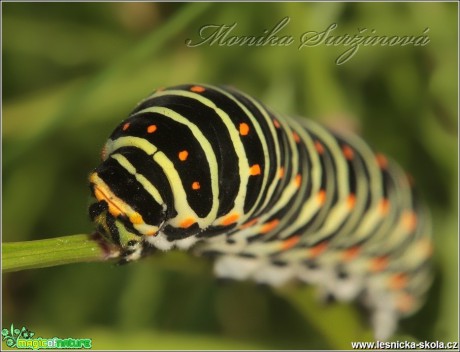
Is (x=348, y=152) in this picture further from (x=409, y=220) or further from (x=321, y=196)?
(x=409, y=220)

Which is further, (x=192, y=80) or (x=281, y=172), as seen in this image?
(x=192, y=80)

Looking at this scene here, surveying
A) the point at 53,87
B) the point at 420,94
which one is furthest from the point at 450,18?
the point at 53,87

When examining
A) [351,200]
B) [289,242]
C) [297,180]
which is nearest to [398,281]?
[351,200]

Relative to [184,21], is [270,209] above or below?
below

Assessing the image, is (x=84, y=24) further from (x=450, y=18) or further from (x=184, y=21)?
(x=450, y=18)

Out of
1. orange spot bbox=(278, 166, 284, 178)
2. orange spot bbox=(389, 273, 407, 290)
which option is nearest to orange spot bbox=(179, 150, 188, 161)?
orange spot bbox=(278, 166, 284, 178)

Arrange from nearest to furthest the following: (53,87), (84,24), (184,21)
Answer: (184,21), (53,87), (84,24)

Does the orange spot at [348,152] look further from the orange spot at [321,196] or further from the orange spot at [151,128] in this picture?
the orange spot at [151,128]
